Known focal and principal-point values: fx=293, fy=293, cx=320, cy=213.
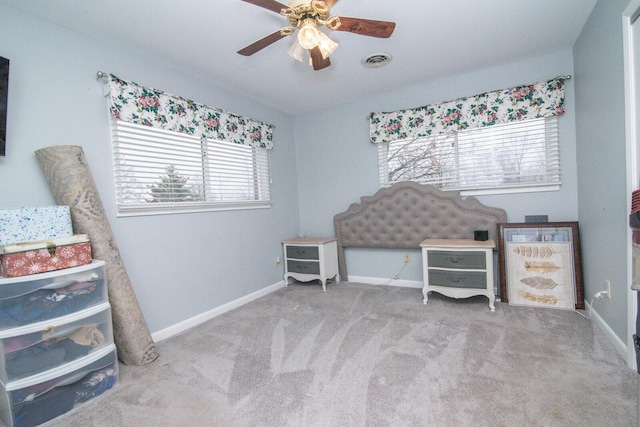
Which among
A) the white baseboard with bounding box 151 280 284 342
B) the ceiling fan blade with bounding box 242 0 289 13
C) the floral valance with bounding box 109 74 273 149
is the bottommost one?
the white baseboard with bounding box 151 280 284 342

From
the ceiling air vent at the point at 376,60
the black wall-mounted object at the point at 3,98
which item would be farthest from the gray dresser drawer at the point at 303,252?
the black wall-mounted object at the point at 3,98

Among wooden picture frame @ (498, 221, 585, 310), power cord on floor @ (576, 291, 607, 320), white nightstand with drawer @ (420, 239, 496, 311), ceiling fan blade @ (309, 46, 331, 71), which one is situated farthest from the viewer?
white nightstand with drawer @ (420, 239, 496, 311)

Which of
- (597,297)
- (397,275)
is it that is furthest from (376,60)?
(597,297)

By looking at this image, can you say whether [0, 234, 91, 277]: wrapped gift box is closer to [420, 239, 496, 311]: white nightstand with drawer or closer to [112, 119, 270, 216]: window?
[112, 119, 270, 216]: window

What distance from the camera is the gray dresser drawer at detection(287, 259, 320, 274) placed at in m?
3.56

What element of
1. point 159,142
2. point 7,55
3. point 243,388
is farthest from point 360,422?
point 7,55

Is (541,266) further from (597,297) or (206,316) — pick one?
(206,316)

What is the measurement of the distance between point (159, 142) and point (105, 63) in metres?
0.64

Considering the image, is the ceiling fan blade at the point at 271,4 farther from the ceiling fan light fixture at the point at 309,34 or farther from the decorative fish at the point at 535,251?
the decorative fish at the point at 535,251

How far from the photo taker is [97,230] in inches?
73.9

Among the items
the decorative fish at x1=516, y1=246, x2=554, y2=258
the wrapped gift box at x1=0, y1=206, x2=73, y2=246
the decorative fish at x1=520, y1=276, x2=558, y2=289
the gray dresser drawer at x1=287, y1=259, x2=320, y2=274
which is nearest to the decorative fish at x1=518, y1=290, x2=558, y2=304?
the decorative fish at x1=520, y1=276, x2=558, y2=289

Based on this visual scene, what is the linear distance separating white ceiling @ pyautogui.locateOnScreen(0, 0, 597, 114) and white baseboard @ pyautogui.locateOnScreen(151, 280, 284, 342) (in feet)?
6.80

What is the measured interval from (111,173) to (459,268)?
10.0ft

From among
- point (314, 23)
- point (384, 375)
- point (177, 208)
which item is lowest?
point (384, 375)
